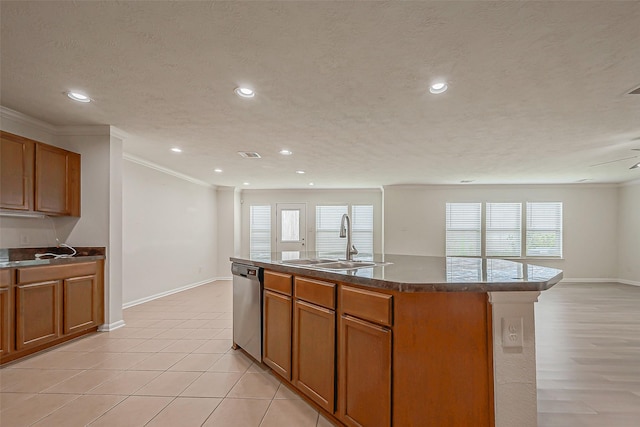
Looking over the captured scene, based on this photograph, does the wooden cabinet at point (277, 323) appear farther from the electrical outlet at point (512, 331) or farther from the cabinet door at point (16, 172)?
the cabinet door at point (16, 172)

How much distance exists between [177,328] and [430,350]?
3.50 metres

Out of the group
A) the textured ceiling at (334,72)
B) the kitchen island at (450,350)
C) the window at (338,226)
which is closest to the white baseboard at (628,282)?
the textured ceiling at (334,72)

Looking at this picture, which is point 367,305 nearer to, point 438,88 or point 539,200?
point 438,88

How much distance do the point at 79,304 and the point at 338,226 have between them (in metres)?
6.31

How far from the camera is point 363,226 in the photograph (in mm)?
8984

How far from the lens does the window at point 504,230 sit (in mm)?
8141

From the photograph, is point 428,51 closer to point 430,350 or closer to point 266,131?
point 430,350

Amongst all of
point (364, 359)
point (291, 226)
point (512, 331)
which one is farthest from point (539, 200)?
point (364, 359)

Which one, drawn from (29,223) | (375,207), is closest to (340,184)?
(375,207)

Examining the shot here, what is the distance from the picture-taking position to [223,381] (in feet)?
8.45

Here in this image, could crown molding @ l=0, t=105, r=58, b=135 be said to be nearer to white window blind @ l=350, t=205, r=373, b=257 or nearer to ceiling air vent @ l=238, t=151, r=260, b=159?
ceiling air vent @ l=238, t=151, r=260, b=159

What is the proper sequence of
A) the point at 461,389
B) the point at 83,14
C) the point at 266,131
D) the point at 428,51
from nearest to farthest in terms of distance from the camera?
the point at 461,389, the point at 83,14, the point at 428,51, the point at 266,131

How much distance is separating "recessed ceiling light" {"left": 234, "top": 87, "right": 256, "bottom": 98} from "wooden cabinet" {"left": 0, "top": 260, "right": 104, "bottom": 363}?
8.30 feet

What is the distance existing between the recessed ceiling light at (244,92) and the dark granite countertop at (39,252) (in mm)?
2489
